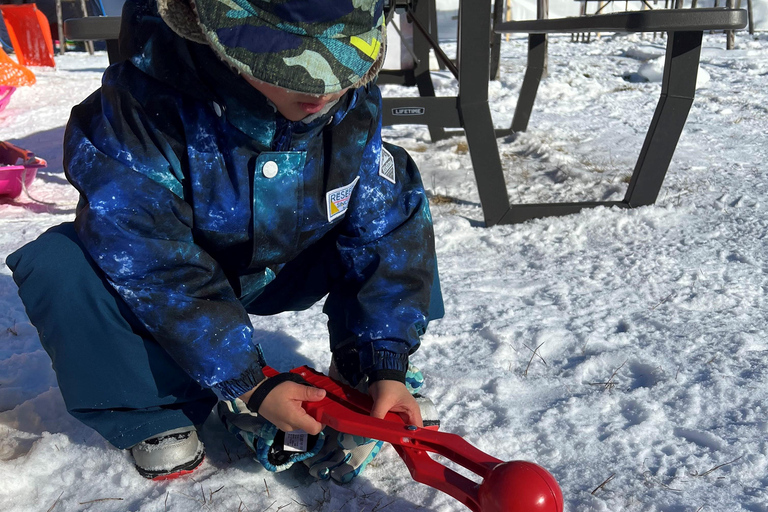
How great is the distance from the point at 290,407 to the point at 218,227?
0.31 metres

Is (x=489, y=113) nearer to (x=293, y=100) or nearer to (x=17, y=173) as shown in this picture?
(x=293, y=100)

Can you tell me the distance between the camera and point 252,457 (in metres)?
1.21

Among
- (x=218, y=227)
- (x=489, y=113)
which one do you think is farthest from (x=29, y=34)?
(x=218, y=227)

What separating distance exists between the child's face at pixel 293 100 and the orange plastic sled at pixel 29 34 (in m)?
5.28

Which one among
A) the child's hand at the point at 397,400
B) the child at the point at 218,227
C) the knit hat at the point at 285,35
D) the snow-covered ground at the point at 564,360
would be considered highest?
the knit hat at the point at 285,35

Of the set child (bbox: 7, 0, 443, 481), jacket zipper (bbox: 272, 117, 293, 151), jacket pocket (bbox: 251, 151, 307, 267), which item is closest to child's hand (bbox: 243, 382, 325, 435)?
child (bbox: 7, 0, 443, 481)

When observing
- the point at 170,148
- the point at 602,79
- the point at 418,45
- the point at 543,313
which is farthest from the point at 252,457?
the point at 602,79

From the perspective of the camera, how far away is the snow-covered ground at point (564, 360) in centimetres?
111

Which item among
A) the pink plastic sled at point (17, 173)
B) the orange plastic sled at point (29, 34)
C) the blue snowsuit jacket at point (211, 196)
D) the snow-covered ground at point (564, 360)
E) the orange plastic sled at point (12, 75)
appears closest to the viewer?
the blue snowsuit jacket at point (211, 196)

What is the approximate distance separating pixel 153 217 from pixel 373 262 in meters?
0.38

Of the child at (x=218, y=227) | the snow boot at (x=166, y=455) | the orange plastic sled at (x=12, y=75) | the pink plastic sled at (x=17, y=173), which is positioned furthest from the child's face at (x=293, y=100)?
the orange plastic sled at (x=12, y=75)

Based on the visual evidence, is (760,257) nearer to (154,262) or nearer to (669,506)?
(669,506)

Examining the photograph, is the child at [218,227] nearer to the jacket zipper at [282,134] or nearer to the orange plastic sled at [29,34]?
the jacket zipper at [282,134]

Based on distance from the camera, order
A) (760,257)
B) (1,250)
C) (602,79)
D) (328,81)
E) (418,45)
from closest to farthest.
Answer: (328,81)
(760,257)
(1,250)
(418,45)
(602,79)
